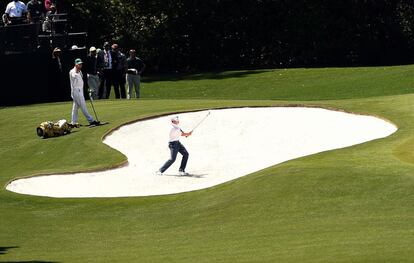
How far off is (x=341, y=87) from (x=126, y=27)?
16.6 metres

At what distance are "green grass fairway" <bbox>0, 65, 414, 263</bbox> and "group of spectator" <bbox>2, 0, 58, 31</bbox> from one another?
1137 centimetres

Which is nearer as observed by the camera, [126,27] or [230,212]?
[230,212]

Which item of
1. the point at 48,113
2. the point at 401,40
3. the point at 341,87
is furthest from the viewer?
the point at 401,40

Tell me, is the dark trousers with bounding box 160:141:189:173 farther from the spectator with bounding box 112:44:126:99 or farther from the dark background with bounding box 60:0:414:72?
the dark background with bounding box 60:0:414:72

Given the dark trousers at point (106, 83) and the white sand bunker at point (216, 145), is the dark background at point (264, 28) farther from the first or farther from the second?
the white sand bunker at point (216, 145)

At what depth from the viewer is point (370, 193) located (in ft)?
67.0

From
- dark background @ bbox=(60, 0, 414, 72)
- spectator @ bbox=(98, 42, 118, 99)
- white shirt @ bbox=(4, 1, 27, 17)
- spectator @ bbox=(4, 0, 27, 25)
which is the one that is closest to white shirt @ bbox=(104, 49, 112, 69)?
spectator @ bbox=(98, 42, 118, 99)

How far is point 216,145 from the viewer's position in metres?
30.8

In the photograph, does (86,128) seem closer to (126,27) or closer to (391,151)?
(391,151)

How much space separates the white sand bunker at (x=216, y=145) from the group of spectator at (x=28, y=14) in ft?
39.6

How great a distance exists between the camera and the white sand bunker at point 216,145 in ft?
88.4

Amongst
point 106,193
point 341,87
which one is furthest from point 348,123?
Result: point 341,87

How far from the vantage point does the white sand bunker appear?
26938 mm

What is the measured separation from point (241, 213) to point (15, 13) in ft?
83.9
